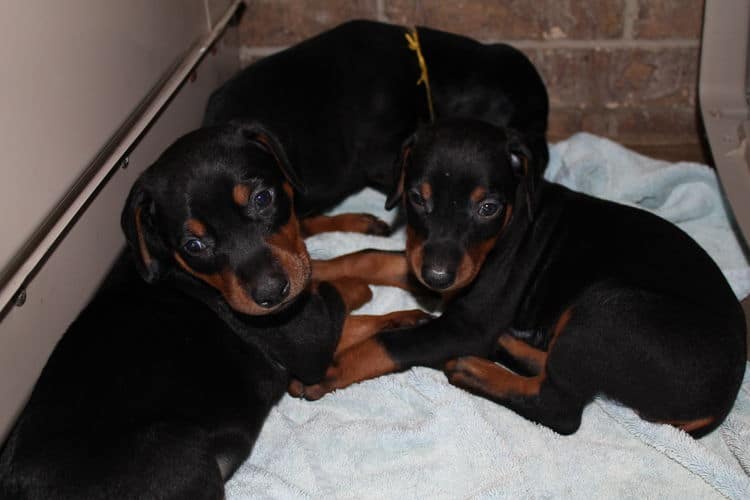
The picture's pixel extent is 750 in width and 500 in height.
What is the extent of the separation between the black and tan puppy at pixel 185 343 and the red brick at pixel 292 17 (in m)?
2.18

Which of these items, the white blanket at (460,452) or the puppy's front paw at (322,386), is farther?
the puppy's front paw at (322,386)

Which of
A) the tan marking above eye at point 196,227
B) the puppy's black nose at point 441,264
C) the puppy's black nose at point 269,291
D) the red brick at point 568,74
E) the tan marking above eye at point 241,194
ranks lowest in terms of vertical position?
the red brick at point 568,74

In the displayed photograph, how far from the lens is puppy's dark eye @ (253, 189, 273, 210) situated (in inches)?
120

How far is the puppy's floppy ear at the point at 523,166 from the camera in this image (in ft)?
10.9

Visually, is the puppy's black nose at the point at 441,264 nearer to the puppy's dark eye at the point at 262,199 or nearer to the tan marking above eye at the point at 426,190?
the tan marking above eye at the point at 426,190

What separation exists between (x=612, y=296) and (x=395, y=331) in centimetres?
90

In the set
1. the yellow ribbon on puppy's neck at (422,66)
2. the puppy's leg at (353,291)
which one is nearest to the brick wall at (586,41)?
the yellow ribbon on puppy's neck at (422,66)

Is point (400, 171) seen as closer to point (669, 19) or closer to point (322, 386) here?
point (322, 386)

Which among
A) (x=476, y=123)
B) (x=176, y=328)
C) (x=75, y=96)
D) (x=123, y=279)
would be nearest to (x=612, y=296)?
(x=476, y=123)

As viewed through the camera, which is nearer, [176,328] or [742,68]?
[176,328]

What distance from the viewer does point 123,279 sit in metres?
3.36

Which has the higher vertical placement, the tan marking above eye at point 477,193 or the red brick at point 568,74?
the tan marking above eye at point 477,193

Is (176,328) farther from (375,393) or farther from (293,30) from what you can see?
(293,30)

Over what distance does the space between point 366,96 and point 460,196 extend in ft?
4.49
